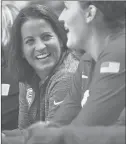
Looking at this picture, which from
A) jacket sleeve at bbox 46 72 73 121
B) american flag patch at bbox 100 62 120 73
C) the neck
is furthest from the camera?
jacket sleeve at bbox 46 72 73 121

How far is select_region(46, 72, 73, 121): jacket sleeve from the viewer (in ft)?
6.80

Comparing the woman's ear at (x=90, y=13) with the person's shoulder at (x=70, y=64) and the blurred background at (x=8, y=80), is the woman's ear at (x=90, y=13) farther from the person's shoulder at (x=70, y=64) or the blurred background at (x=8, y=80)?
the blurred background at (x=8, y=80)

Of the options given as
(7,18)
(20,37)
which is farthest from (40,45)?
(7,18)

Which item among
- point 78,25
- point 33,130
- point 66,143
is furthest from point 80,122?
point 78,25

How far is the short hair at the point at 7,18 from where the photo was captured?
2.16 meters

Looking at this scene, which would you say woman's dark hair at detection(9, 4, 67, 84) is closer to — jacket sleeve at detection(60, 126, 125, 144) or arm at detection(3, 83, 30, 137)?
arm at detection(3, 83, 30, 137)

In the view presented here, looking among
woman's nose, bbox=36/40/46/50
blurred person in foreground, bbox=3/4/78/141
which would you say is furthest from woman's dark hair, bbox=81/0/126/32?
woman's nose, bbox=36/40/46/50

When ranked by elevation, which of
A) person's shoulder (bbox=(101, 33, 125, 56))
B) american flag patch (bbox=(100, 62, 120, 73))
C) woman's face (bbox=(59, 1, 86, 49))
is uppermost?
woman's face (bbox=(59, 1, 86, 49))

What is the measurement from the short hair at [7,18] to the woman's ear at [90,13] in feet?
1.28

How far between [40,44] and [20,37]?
0.38 ft

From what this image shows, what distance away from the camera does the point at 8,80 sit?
2.21 meters

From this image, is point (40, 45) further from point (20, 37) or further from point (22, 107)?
point (22, 107)

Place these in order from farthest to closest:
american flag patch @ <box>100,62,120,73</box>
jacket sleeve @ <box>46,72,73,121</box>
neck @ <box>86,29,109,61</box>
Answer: jacket sleeve @ <box>46,72,73,121</box>
neck @ <box>86,29,109,61</box>
american flag patch @ <box>100,62,120,73</box>

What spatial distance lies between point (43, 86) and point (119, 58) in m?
0.49
